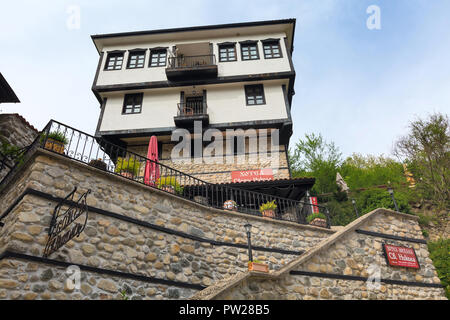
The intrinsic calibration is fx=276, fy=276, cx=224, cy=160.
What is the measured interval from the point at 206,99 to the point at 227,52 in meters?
3.41

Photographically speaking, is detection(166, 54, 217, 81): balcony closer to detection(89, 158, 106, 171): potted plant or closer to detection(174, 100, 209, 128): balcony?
detection(174, 100, 209, 128): balcony

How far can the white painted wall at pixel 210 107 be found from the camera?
13.8 metres

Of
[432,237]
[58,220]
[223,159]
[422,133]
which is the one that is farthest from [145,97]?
[432,237]

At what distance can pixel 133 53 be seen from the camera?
1588 cm

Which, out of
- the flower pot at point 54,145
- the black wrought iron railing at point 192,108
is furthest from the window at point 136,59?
the flower pot at point 54,145

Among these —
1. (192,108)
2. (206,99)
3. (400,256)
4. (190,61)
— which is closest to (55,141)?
(400,256)

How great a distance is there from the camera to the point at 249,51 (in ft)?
52.0

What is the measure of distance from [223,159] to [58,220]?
9.68 meters

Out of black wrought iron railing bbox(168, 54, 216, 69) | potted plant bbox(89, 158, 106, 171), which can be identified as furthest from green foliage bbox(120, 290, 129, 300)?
black wrought iron railing bbox(168, 54, 216, 69)

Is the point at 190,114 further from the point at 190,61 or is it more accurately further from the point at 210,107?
the point at 190,61

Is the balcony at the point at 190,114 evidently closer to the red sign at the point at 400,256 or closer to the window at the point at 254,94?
the window at the point at 254,94

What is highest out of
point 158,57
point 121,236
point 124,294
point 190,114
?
point 158,57

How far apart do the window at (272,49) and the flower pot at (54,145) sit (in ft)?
40.5
